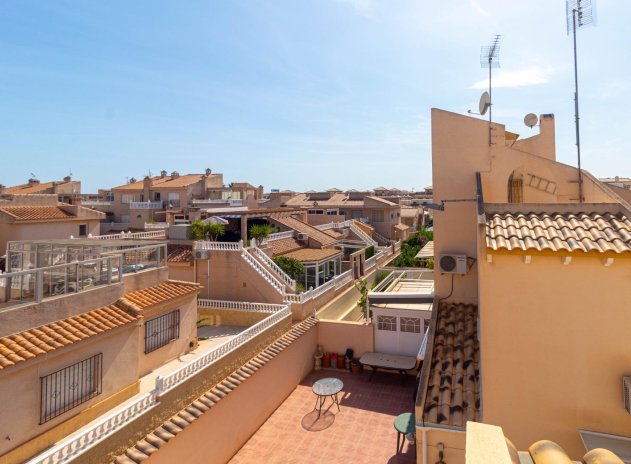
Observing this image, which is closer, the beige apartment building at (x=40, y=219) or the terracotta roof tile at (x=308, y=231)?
the beige apartment building at (x=40, y=219)

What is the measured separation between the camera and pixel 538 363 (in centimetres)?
666

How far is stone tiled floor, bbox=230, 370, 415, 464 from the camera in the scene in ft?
41.1

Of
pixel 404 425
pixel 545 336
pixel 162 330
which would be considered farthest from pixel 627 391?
pixel 162 330

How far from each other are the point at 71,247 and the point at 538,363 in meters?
14.4

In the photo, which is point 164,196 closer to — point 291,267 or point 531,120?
point 291,267

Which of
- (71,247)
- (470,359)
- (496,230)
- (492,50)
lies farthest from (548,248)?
(71,247)

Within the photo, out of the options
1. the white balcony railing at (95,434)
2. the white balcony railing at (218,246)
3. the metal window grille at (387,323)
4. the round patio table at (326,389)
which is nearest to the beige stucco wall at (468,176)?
the round patio table at (326,389)

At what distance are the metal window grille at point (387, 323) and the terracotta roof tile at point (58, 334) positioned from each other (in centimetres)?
1125

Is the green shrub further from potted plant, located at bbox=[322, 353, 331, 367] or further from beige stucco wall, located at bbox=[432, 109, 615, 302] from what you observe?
beige stucco wall, located at bbox=[432, 109, 615, 302]

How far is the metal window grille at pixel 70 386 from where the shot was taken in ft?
29.7

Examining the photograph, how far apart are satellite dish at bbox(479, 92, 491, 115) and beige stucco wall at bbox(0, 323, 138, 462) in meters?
12.7

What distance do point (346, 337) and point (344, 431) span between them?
5.99 m

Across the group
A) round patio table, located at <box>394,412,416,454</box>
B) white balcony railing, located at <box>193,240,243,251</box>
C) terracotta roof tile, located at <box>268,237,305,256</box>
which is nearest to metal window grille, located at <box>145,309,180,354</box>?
white balcony railing, located at <box>193,240,243,251</box>

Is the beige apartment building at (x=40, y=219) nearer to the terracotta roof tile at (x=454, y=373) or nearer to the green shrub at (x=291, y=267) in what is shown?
the green shrub at (x=291, y=267)
